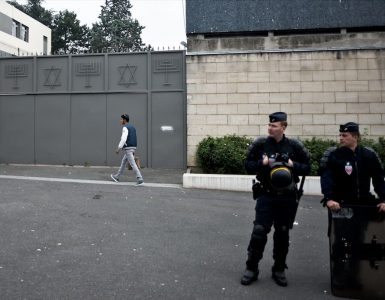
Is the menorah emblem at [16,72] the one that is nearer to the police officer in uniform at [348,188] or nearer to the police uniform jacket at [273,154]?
the police uniform jacket at [273,154]

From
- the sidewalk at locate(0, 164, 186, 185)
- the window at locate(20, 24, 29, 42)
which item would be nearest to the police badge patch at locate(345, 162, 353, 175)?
the sidewalk at locate(0, 164, 186, 185)

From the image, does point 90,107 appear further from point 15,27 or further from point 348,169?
point 15,27

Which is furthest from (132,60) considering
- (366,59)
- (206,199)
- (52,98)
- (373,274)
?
(373,274)

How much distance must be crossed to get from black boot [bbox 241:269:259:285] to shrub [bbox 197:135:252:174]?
5479 millimetres

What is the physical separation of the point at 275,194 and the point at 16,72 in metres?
11.4

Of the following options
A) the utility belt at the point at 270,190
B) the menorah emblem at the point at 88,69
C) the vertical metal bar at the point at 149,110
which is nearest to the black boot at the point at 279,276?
the utility belt at the point at 270,190

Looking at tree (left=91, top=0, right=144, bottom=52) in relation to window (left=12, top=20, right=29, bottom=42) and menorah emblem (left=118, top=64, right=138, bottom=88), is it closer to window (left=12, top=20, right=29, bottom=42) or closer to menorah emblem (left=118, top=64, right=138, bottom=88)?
window (left=12, top=20, right=29, bottom=42)

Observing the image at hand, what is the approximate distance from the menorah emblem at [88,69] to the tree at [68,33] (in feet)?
162

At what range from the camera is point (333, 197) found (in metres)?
3.74

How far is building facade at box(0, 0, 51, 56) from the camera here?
33.8 metres

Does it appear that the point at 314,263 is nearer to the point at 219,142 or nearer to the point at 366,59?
the point at 219,142

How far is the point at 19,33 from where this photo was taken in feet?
122

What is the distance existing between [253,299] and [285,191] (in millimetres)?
1060

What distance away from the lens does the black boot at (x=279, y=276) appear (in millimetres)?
3836
